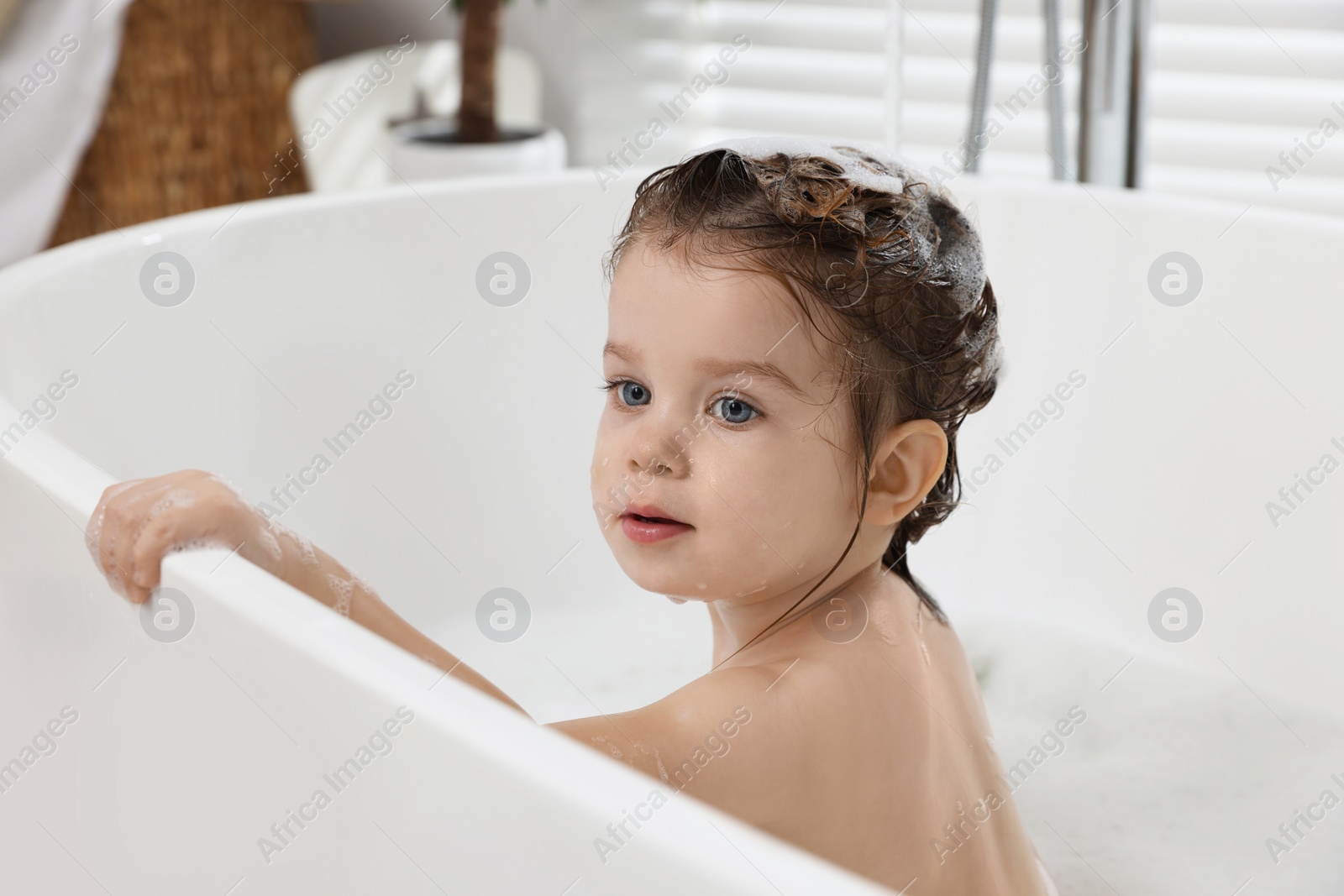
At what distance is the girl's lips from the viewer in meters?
0.71

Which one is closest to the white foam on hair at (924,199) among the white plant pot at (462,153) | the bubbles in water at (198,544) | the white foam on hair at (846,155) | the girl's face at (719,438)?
the white foam on hair at (846,155)

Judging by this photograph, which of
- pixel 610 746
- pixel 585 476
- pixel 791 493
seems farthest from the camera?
pixel 585 476

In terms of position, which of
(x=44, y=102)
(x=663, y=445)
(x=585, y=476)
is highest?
(x=663, y=445)

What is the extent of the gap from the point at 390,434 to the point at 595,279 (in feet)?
0.88

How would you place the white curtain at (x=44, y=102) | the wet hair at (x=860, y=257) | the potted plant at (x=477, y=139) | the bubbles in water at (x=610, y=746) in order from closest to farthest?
the bubbles in water at (x=610, y=746) → the wet hair at (x=860, y=257) → the white curtain at (x=44, y=102) → the potted plant at (x=477, y=139)

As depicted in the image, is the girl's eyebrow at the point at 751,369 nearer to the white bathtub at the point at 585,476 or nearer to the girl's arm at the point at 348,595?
the girl's arm at the point at 348,595

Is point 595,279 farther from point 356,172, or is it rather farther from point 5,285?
point 356,172

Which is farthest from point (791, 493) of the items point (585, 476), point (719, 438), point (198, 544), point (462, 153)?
point (462, 153)

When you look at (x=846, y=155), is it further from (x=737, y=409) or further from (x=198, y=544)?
(x=198, y=544)

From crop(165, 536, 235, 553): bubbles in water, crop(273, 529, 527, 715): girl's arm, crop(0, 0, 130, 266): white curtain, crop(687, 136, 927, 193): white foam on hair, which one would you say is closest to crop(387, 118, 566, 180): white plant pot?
crop(0, 0, 130, 266): white curtain

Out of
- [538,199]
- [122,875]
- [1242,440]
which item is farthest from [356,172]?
[122,875]

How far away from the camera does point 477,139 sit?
206 cm

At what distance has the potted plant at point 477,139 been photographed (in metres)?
1.99

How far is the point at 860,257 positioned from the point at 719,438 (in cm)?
13
